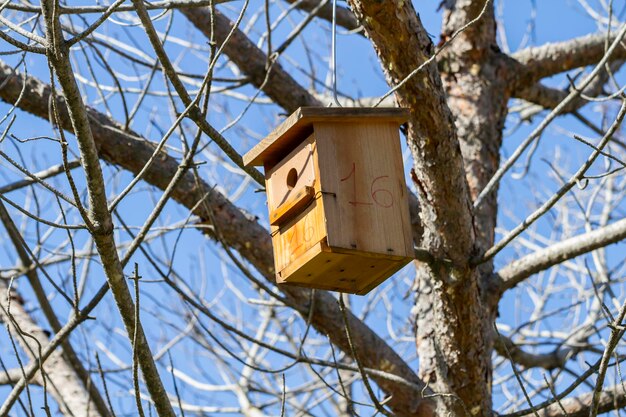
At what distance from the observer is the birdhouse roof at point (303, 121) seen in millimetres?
2783

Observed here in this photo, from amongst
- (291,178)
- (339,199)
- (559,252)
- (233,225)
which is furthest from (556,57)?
(339,199)

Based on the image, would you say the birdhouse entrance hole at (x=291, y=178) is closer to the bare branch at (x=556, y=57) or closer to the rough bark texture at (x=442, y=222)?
the rough bark texture at (x=442, y=222)

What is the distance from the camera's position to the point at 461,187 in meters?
3.57

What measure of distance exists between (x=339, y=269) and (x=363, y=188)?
0.24m

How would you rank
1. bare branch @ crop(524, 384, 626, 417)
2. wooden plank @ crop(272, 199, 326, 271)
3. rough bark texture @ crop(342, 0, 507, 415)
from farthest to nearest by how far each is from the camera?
bare branch @ crop(524, 384, 626, 417)
rough bark texture @ crop(342, 0, 507, 415)
wooden plank @ crop(272, 199, 326, 271)

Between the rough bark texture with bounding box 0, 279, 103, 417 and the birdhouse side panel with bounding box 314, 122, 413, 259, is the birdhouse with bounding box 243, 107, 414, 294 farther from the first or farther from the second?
the rough bark texture with bounding box 0, 279, 103, 417

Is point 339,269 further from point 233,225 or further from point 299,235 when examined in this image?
point 233,225

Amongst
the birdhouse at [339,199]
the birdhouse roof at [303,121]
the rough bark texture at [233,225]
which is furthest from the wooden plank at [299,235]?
the rough bark texture at [233,225]

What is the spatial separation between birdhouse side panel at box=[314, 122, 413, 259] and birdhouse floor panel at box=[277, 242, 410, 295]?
32 millimetres

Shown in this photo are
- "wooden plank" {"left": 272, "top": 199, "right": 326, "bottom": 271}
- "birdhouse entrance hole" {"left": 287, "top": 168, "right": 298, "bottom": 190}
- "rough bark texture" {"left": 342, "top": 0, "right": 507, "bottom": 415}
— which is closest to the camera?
"wooden plank" {"left": 272, "top": 199, "right": 326, "bottom": 271}

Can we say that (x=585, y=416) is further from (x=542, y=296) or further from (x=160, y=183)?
(x=542, y=296)

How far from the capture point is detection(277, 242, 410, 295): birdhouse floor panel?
107 inches

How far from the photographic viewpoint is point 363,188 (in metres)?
2.82

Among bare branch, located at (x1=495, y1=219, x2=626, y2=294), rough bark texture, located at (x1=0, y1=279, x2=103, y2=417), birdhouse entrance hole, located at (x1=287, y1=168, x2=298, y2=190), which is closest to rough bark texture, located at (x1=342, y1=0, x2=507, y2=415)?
bare branch, located at (x1=495, y1=219, x2=626, y2=294)
